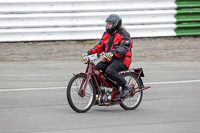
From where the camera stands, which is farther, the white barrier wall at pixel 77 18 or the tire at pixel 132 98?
the white barrier wall at pixel 77 18

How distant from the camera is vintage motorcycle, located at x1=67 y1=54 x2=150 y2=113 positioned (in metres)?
8.20

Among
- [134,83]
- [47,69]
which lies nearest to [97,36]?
[47,69]

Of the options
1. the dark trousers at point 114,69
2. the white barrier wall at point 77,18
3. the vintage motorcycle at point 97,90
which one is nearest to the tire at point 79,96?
the vintage motorcycle at point 97,90

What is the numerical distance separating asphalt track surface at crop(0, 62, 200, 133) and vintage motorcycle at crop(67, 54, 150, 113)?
0.13 m

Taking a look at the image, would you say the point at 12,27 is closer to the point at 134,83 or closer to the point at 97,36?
the point at 97,36

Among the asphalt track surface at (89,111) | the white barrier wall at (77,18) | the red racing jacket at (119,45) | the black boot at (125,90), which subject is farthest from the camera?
the white barrier wall at (77,18)

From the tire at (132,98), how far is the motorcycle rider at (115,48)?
0.28 meters

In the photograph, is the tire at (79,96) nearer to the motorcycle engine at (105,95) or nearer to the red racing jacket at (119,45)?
the motorcycle engine at (105,95)

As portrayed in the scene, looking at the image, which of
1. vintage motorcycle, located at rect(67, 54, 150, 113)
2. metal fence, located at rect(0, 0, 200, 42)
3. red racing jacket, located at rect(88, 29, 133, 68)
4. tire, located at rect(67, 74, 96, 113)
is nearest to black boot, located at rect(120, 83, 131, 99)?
vintage motorcycle, located at rect(67, 54, 150, 113)

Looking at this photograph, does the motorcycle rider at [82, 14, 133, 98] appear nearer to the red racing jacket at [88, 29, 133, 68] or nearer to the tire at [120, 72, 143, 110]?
the red racing jacket at [88, 29, 133, 68]

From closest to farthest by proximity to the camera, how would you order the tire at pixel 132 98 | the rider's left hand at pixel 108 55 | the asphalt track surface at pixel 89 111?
1. the asphalt track surface at pixel 89 111
2. the rider's left hand at pixel 108 55
3. the tire at pixel 132 98

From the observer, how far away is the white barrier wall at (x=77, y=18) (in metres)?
14.9

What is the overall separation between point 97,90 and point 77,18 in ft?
23.2

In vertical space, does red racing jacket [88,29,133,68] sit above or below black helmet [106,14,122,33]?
below
